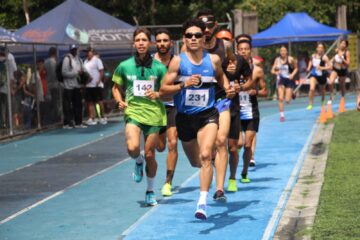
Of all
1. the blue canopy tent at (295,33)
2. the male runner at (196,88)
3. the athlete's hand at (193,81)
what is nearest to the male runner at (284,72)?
the blue canopy tent at (295,33)

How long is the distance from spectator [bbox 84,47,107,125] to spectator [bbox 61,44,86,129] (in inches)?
18.0

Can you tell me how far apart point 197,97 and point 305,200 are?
6.35ft

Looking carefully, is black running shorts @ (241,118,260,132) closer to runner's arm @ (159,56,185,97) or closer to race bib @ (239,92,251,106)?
race bib @ (239,92,251,106)

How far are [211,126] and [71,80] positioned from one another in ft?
47.1

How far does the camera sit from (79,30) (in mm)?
26906

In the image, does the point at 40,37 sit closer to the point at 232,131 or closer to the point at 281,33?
the point at 281,33

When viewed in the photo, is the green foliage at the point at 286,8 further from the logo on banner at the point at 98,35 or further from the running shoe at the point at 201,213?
the running shoe at the point at 201,213

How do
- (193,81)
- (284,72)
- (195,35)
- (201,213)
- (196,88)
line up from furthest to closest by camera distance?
(284,72)
(196,88)
(195,35)
(193,81)
(201,213)

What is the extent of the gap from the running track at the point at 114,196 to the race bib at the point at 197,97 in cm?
121

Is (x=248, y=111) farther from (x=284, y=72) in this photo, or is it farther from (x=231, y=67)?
(x=284, y=72)

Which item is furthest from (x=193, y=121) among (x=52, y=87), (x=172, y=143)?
(x=52, y=87)

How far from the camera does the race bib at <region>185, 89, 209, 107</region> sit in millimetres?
9359

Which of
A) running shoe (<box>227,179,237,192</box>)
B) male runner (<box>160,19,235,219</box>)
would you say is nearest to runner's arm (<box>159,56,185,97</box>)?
male runner (<box>160,19,235,219</box>)

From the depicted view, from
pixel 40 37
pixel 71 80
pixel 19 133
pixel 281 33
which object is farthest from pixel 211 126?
pixel 281 33
